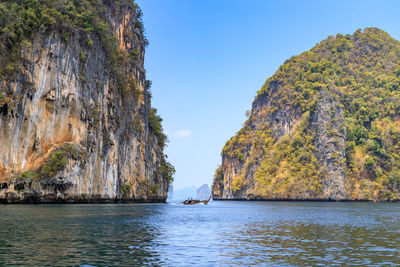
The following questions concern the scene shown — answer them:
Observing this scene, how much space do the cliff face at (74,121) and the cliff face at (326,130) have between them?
6776cm

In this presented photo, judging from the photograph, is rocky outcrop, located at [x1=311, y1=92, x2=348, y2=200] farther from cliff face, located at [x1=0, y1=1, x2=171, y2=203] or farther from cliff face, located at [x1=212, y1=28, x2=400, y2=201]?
cliff face, located at [x1=0, y1=1, x2=171, y2=203]

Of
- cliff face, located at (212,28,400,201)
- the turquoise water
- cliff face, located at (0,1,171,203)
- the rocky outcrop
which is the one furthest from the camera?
cliff face, located at (212,28,400,201)

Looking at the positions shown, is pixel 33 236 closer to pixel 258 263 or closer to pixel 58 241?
pixel 58 241

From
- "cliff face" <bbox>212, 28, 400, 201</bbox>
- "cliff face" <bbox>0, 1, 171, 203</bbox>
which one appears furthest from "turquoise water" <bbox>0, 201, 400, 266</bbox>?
"cliff face" <bbox>212, 28, 400, 201</bbox>

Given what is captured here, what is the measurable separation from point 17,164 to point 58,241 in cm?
3555

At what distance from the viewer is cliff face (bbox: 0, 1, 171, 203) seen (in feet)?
170

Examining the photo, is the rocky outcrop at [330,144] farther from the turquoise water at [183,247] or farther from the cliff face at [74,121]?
the turquoise water at [183,247]

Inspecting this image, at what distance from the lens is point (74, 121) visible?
199 feet

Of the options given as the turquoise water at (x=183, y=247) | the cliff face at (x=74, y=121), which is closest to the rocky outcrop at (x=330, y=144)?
the cliff face at (x=74, y=121)

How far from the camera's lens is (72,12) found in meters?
63.1

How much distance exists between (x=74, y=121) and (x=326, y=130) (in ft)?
323

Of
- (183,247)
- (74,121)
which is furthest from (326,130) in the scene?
(183,247)

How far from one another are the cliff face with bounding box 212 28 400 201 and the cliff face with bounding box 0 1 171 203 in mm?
67763

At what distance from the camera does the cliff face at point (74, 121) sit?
170ft
